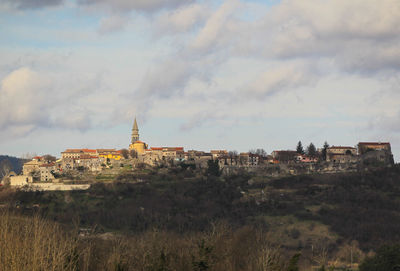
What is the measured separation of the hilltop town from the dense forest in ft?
18.2

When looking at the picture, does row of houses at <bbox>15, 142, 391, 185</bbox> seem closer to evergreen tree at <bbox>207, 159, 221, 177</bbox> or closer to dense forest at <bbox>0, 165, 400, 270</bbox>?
evergreen tree at <bbox>207, 159, 221, 177</bbox>

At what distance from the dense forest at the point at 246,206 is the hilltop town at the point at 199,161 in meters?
5.55

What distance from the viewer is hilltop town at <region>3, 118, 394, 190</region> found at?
12624 centimetres

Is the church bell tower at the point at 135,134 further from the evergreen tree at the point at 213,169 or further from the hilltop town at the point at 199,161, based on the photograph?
the evergreen tree at the point at 213,169

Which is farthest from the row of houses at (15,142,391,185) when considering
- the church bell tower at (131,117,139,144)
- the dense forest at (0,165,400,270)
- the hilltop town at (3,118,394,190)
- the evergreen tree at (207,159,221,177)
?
the church bell tower at (131,117,139,144)

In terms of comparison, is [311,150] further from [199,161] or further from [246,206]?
[246,206]

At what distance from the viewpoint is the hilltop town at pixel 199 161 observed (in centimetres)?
12624

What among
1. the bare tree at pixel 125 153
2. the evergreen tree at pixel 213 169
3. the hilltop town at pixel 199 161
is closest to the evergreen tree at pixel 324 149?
the hilltop town at pixel 199 161

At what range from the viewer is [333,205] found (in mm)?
108750

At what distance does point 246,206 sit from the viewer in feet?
363

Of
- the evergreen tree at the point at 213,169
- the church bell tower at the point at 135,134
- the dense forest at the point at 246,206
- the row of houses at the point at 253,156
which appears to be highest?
the church bell tower at the point at 135,134

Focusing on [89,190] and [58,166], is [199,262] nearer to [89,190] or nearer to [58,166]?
[89,190]

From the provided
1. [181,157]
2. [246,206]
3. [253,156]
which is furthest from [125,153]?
[246,206]

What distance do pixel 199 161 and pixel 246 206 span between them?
3280cm
